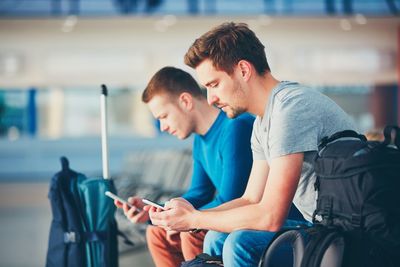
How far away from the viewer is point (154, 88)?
3.17m

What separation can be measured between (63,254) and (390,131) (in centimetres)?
158

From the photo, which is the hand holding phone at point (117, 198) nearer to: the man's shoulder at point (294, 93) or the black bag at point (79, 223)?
the black bag at point (79, 223)

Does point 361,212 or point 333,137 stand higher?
point 333,137

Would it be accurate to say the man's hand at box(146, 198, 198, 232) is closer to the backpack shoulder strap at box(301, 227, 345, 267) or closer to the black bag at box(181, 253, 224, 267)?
the black bag at box(181, 253, 224, 267)

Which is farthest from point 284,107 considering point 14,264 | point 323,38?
point 323,38

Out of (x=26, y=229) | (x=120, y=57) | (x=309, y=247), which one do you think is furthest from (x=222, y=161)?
(x=120, y=57)

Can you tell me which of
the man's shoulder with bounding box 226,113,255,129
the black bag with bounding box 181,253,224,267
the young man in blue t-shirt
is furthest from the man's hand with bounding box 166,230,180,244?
the black bag with bounding box 181,253,224,267

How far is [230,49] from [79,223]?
1.08 m

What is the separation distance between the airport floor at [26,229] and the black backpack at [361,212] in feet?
10.0

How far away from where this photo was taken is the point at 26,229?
24.4 feet

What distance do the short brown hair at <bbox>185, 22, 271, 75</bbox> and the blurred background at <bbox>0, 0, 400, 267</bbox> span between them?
25.0ft

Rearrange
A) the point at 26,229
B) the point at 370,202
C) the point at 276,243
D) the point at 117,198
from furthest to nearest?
the point at 26,229 → the point at 117,198 → the point at 276,243 → the point at 370,202

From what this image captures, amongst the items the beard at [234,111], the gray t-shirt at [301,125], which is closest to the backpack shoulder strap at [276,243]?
the gray t-shirt at [301,125]

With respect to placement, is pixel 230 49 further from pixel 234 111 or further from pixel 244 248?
pixel 244 248
